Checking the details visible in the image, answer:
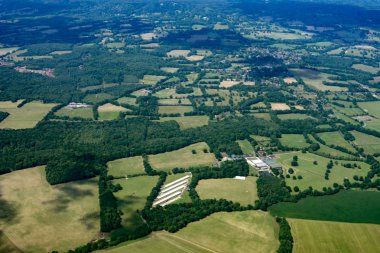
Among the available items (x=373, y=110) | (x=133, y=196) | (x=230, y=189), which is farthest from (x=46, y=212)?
(x=373, y=110)

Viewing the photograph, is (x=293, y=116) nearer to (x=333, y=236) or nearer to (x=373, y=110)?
(x=373, y=110)

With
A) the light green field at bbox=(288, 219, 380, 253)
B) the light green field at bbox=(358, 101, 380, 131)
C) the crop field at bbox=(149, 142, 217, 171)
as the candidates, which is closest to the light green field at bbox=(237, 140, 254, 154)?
the crop field at bbox=(149, 142, 217, 171)

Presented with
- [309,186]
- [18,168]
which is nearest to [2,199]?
[18,168]

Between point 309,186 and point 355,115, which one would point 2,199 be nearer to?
point 309,186

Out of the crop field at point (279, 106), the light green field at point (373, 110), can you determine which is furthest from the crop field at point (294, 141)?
the light green field at point (373, 110)

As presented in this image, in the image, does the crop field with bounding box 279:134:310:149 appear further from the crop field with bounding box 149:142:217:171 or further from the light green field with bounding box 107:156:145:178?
the light green field with bounding box 107:156:145:178
